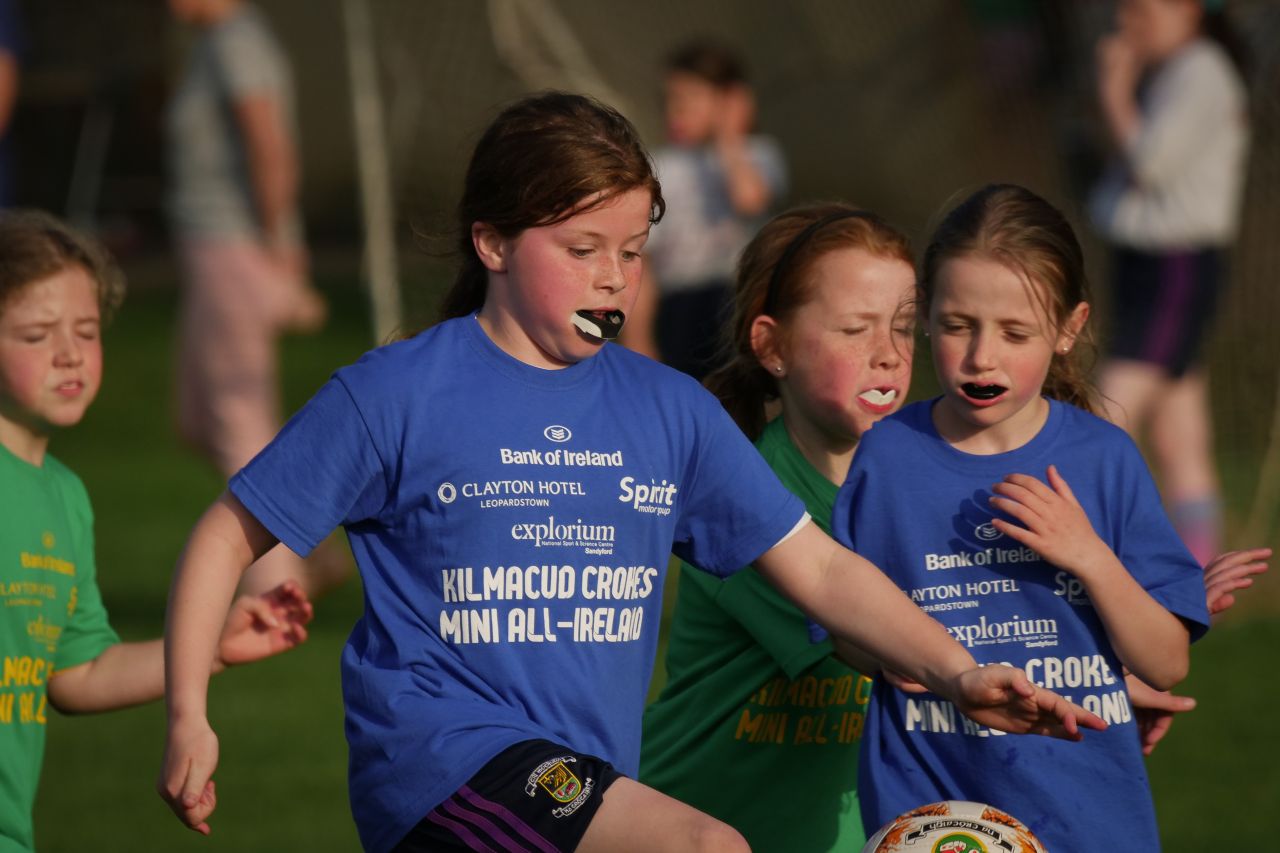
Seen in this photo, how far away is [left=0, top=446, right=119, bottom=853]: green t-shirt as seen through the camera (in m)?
3.68

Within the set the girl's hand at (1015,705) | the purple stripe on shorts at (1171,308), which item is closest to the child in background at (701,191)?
the purple stripe on shorts at (1171,308)

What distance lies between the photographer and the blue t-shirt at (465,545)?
3.21 meters

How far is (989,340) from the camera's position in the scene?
3359 mm

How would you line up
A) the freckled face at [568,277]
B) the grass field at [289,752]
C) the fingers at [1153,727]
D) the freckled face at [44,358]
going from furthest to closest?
the grass field at [289,752], the freckled face at [44,358], the fingers at [1153,727], the freckled face at [568,277]

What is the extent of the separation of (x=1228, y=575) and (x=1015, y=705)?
62 centimetres

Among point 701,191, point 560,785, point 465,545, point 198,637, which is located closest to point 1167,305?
point 701,191

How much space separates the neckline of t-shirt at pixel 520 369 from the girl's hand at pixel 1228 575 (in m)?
1.20

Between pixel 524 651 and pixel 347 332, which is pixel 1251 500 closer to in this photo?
pixel 524 651

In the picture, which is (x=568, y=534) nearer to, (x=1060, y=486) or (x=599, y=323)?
(x=599, y=323)

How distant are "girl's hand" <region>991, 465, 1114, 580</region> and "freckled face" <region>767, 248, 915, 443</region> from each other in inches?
24.9

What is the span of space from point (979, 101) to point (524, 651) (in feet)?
27.7

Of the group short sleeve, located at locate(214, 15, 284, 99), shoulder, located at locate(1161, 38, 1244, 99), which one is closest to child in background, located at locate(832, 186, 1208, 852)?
shoulder, located at locate(1161, 38, 1244, 99)

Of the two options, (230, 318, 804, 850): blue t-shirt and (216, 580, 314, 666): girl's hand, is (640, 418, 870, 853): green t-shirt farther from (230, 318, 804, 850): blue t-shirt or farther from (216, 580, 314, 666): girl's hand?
(216, 580, 314, 666): girl's hand

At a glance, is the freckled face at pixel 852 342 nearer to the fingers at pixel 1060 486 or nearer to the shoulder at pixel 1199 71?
the fingers at pixel 1060 486
